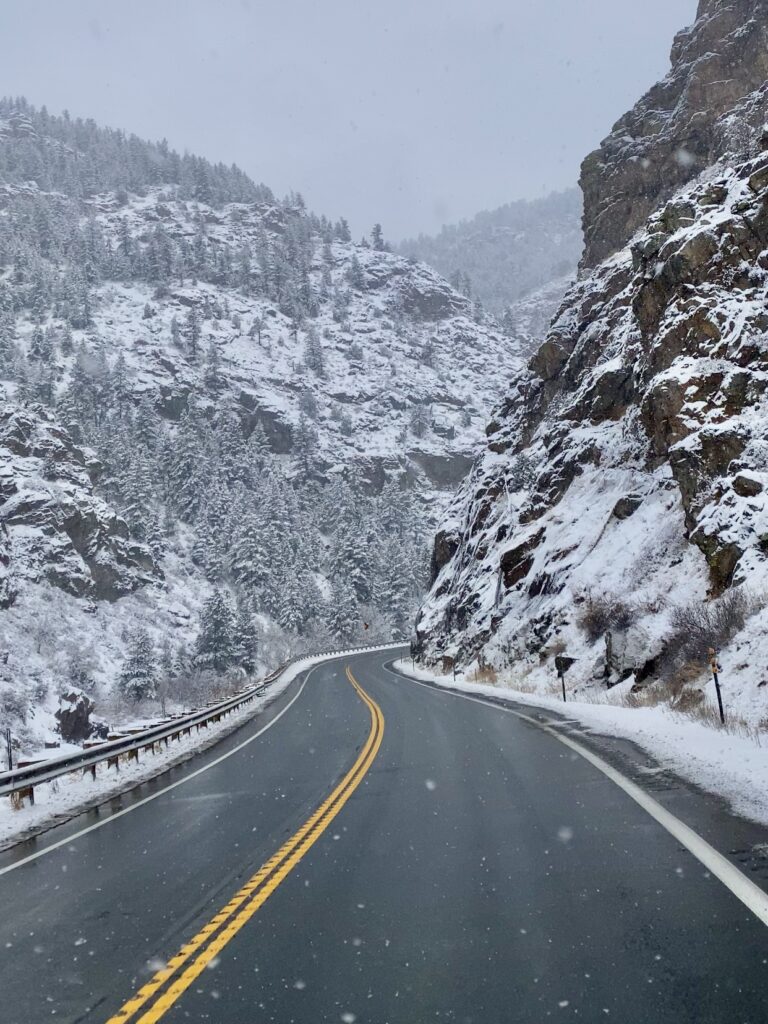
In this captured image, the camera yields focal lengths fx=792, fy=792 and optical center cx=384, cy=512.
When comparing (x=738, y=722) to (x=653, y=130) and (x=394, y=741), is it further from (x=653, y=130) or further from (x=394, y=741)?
(x=653, y=130)

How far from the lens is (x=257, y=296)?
19162 cm

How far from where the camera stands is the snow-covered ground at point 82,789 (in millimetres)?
10555

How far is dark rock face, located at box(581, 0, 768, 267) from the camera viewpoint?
145ft

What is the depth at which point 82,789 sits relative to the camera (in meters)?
13.2

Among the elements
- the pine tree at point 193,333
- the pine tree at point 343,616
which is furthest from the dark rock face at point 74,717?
the pine tree at point 193,333

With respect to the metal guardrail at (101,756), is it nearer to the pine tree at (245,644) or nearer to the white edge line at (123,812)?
the white edge line at (123,812)

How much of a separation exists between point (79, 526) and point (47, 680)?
33488 mm

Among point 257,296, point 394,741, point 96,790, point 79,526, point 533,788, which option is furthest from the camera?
point 257,296

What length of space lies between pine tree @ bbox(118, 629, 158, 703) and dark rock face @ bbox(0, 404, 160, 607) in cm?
1577

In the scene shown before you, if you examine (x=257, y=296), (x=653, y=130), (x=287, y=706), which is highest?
(x=257, y=296)

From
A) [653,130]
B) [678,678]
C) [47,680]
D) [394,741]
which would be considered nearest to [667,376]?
[678,678]

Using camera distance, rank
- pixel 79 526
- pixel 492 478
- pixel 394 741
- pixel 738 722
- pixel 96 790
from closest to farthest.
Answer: pixel 738 722 < pixel 96 790 < pixel 394 741 < pixel 492 478 < pixel 79 526

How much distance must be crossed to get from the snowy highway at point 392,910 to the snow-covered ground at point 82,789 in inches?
24.7

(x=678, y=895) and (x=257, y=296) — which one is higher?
(x=257, y=296)
